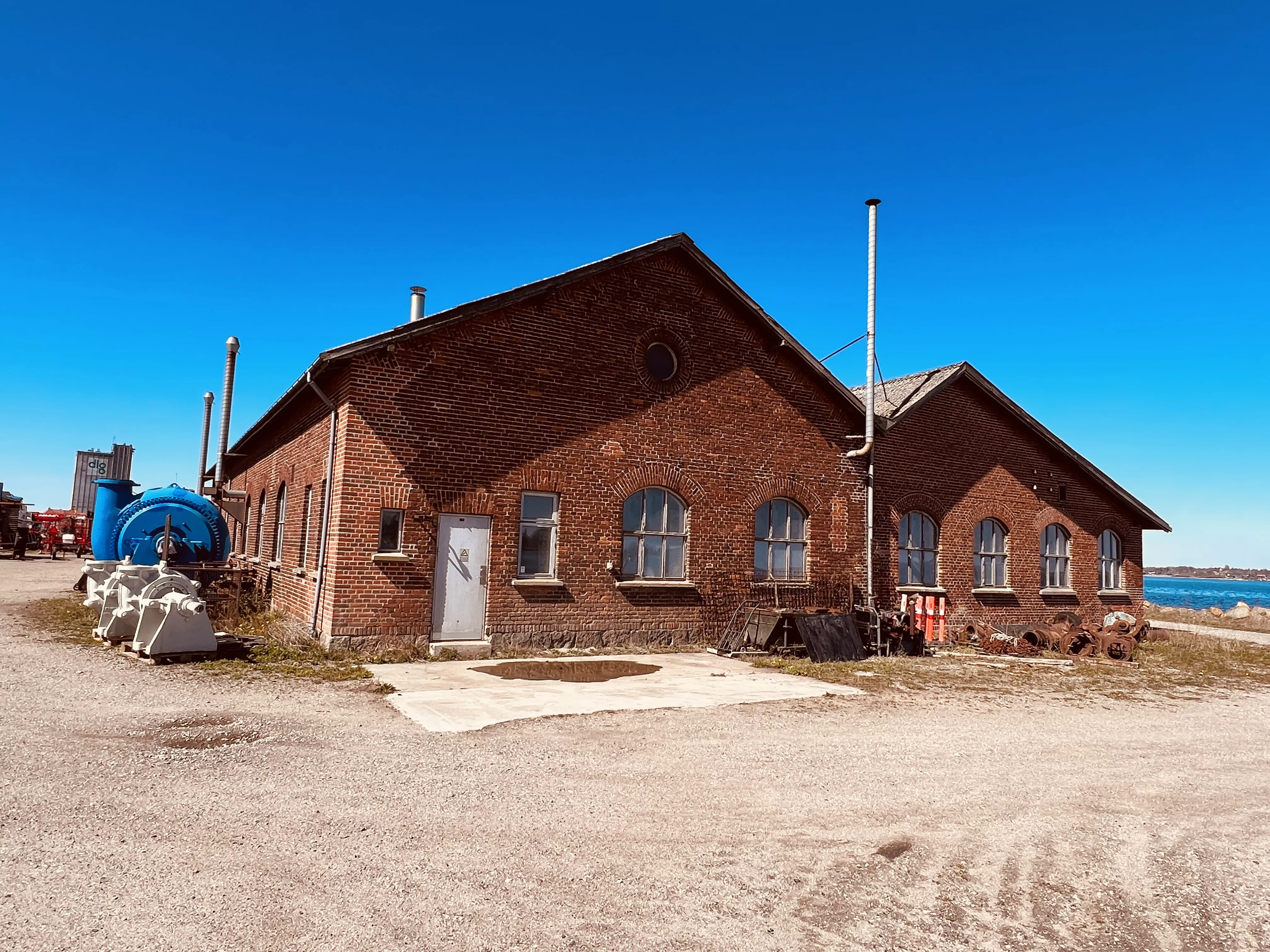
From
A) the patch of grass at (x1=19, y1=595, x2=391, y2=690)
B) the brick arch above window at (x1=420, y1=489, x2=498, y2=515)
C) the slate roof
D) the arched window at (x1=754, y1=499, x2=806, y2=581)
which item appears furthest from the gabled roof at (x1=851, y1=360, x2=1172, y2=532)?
the patch of grass at (x1=19, y1=595, x2=391, y2=690)

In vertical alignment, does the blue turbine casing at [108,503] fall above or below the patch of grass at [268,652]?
above

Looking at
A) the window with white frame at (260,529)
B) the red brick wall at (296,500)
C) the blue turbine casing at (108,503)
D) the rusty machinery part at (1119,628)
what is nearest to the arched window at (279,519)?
the red brick wall at (296,500)

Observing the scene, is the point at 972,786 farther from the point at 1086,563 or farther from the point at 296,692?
the point at 1086,563

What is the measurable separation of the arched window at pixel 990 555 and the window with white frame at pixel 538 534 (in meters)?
10.3

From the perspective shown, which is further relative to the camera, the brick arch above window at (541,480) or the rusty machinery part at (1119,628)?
the rusty machinery part at (1119,628)

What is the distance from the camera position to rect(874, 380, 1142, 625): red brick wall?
57.9ft

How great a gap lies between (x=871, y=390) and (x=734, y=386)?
10.1 ft

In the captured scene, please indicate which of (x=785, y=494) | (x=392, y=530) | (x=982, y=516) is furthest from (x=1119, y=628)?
(x=392, y=530)

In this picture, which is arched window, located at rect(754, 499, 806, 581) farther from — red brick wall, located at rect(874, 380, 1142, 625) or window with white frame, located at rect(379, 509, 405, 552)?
window with white frame, located at rect(379, 509, 405, 552)

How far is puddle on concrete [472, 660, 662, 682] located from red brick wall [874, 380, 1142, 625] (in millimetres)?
6994

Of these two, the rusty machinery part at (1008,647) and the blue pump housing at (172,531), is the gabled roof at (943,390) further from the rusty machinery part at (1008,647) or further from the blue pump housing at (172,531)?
the blue pump housing at (172,531)

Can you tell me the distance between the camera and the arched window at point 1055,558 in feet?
65.1

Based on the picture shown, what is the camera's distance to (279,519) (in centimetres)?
1641

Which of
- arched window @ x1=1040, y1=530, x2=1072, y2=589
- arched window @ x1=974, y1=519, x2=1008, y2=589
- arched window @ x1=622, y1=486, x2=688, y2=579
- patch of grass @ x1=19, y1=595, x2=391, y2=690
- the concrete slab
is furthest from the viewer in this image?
arched window @ x1=1040, y1=530, x2=1072, y2=589
